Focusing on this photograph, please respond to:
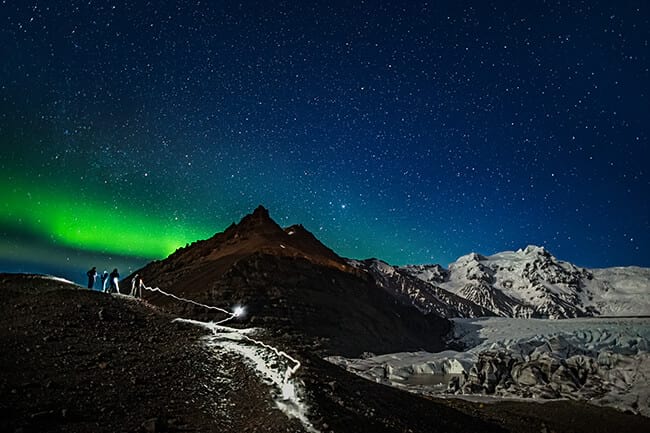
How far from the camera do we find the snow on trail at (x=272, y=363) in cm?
1105

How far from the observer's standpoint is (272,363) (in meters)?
15.0

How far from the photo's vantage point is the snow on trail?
11.0 m

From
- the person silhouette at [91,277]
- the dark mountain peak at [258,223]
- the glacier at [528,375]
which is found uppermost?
the dark mountain peak at [258,223]

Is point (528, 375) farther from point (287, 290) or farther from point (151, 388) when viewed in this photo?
point (287, 290)

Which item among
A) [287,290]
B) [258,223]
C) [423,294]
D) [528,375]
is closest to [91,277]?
[287,290]

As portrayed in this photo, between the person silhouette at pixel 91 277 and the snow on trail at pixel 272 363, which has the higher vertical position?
the person silhouette at pixel 91 277

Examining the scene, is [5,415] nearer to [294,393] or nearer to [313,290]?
[294,393]

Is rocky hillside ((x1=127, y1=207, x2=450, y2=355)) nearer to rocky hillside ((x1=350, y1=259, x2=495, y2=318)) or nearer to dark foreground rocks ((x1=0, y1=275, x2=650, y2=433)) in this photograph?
dark foreground rocks ((x1=0, y1=275, x2=650, y2=433))

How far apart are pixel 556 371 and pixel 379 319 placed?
134 feet

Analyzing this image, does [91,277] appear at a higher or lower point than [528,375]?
higher

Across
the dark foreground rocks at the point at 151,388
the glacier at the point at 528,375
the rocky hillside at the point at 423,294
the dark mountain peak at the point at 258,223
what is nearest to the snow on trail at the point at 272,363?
the dark foreground rocks at the point at 151,388

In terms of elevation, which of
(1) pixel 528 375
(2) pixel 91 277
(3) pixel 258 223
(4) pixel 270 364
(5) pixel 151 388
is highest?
(3) pixel 258 223

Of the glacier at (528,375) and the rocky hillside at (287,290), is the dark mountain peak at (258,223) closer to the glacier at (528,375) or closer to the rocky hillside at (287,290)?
the rocky hillside at (287,290)

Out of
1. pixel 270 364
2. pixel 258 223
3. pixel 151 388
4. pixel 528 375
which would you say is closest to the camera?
pixel 151 388
